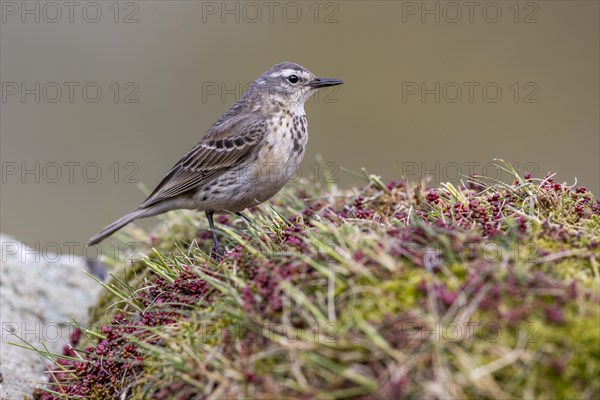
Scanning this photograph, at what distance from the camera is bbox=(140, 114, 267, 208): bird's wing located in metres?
7.95

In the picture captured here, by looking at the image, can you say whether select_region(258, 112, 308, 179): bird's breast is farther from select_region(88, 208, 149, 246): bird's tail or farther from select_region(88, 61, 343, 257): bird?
select_region(88, 208, 149, 246): bird's tail

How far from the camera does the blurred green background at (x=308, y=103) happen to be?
16.3 m

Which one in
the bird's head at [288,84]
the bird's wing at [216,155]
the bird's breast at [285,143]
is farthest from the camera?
the bird's head at [288,84]

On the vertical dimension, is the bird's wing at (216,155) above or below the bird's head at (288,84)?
below

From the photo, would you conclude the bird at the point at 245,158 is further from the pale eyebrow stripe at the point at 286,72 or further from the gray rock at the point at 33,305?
the gray rock at the point at 33,305

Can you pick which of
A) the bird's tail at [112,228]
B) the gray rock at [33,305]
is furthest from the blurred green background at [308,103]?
the gray rock at [33,305]

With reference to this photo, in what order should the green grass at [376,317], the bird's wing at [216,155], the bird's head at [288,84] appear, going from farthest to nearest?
the bird's head at [288,84], the bird's wing at [216,155], the green grass at [376,317]

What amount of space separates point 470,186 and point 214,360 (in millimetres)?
3551

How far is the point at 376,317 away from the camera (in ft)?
11.4

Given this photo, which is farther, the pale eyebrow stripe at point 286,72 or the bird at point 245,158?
the pale eyebrow stripe at point 286,72

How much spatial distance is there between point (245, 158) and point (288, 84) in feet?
3.88

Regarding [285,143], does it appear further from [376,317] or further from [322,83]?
[376,317]

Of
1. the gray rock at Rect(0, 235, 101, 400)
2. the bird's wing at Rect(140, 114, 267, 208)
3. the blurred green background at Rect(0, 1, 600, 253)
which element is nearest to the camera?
the gray rock at Rect(0, 235, 101, 400)

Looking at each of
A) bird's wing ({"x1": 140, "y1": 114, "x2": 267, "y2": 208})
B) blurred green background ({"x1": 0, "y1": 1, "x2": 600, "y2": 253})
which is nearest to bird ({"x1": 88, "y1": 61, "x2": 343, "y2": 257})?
bird's wing ({"x1": 140, "y1": 114, "x2": 267, "y2": 208})
